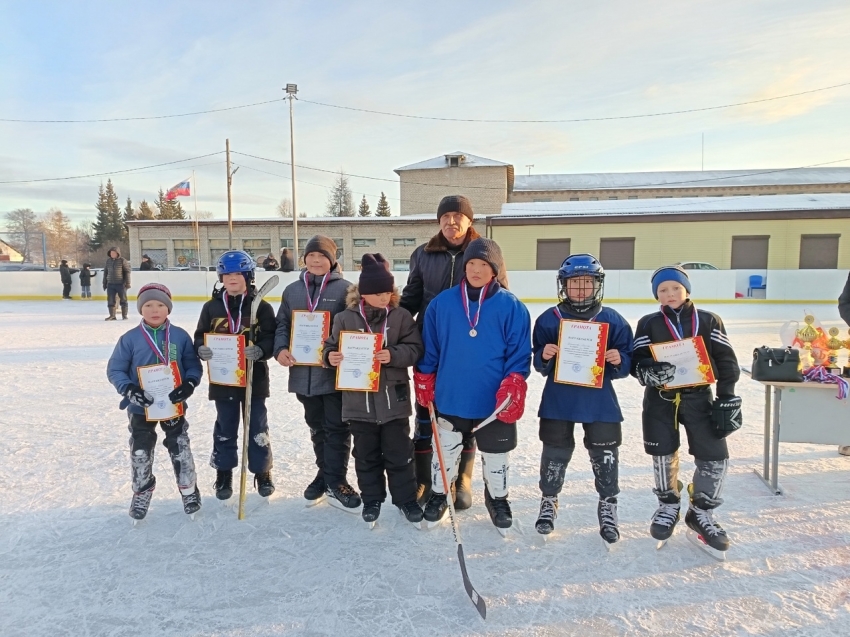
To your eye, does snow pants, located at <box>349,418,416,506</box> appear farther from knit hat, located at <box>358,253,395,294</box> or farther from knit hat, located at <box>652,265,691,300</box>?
knit hat, located at <box>652,265,691,300</box>

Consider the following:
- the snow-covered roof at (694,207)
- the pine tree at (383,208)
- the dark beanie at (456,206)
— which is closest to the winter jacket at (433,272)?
the dark beanie at (456,206)

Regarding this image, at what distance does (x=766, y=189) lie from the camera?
4228cm

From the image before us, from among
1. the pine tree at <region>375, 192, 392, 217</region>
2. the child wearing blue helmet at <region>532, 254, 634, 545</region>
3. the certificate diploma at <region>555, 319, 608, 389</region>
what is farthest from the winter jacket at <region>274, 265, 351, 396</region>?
the pine tree at <region>375, 192, 392, 217</region>

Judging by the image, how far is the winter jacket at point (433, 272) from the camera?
123 inches

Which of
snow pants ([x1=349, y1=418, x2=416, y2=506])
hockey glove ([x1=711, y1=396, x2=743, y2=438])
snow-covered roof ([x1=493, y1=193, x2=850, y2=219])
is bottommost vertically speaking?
snow pants ([x1=349, y1=418, x2=416, y2=506])

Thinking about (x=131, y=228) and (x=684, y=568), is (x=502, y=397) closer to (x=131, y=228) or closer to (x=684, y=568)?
(x=684, y=568)

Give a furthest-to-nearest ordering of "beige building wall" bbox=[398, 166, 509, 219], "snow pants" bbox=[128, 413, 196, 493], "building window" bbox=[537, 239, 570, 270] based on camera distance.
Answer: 1. "beige building wall" bbox=[398, 166, 509, 219]
2. "building window" bbox=[537, 239, 570, 270]
3. "snow pants" bbox=[128, 413, 196, 493]

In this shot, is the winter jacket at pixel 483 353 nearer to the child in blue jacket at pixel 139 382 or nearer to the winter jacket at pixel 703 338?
the winter jacket at pixel 703 338

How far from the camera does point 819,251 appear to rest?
20.5 m

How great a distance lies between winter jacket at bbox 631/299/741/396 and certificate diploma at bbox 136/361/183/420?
8.55 ft

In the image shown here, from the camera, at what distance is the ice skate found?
281 cm

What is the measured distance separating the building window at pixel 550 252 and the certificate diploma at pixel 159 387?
20485mm

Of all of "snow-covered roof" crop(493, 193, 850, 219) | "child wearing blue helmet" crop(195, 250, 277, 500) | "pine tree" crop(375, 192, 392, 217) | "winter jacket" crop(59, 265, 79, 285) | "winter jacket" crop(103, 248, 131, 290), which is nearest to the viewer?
"child wearing blue helmet" crop(195, 250, 277, 500)

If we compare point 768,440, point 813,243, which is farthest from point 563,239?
point 768,440
